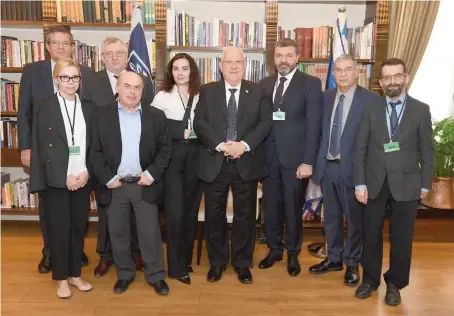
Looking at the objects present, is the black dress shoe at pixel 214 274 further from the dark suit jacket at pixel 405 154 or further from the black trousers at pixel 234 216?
the dark suit jacket at pixel 405 154

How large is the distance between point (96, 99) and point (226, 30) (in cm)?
175

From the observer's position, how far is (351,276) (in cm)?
335

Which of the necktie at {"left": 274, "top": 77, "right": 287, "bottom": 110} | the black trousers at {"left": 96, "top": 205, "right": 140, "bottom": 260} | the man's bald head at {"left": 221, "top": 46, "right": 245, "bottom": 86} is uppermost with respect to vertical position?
the man's bald head at {"left": 221, "top": 46, "right": 245, "bottom": 86}

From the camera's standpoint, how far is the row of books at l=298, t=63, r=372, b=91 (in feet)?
15.2

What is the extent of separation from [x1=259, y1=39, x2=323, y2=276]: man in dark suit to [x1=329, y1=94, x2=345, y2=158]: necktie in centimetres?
12

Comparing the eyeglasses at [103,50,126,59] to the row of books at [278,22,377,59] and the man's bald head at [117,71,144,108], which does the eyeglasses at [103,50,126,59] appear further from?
the row of books at [278,22,377,59]

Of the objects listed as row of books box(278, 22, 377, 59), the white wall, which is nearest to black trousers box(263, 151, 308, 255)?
row of books box(278, 22, 377, 59)

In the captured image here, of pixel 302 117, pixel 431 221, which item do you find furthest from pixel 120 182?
pixel 431 221

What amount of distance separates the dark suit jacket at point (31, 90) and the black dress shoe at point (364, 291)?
2461 millimetres

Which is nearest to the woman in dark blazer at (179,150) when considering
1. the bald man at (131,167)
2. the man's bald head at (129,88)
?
the bald man at (131,167)

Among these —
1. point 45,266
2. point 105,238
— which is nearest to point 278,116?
point 105,238

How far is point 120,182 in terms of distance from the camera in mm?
3002

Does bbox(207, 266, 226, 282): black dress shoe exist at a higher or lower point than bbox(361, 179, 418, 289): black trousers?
lower

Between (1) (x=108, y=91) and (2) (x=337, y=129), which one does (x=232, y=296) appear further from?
(1) (x=108, y=91)
